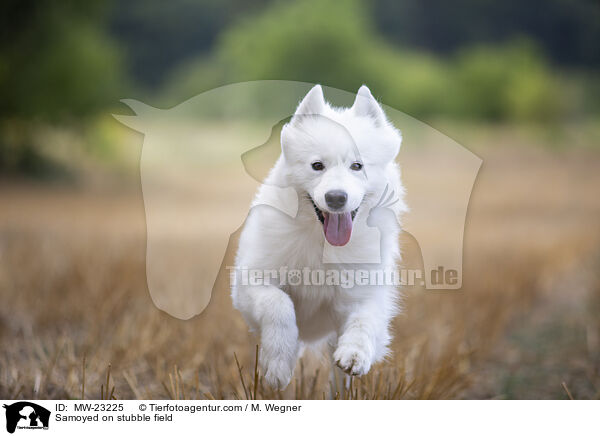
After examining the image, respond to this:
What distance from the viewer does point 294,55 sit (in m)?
2.88

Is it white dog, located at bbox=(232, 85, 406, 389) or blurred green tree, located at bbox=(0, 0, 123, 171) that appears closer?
white dog, located at bbox=(232, 85, 406, 389)

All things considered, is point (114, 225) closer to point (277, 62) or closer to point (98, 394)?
point (277, 62)

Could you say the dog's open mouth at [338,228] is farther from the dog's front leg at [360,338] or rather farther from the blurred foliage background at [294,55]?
the blurred foliage background at [294,55]

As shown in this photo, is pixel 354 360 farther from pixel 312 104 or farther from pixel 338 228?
pixel 312 104

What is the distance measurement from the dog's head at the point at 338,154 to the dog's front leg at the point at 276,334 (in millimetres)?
109

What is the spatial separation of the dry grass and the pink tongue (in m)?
0.20

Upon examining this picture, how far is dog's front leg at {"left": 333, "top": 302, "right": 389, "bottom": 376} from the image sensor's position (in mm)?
805

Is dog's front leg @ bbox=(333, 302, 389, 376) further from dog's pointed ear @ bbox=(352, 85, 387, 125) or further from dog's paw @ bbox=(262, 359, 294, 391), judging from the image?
dog's pointed ear @ bbox=(352, 85, 387, 125)
